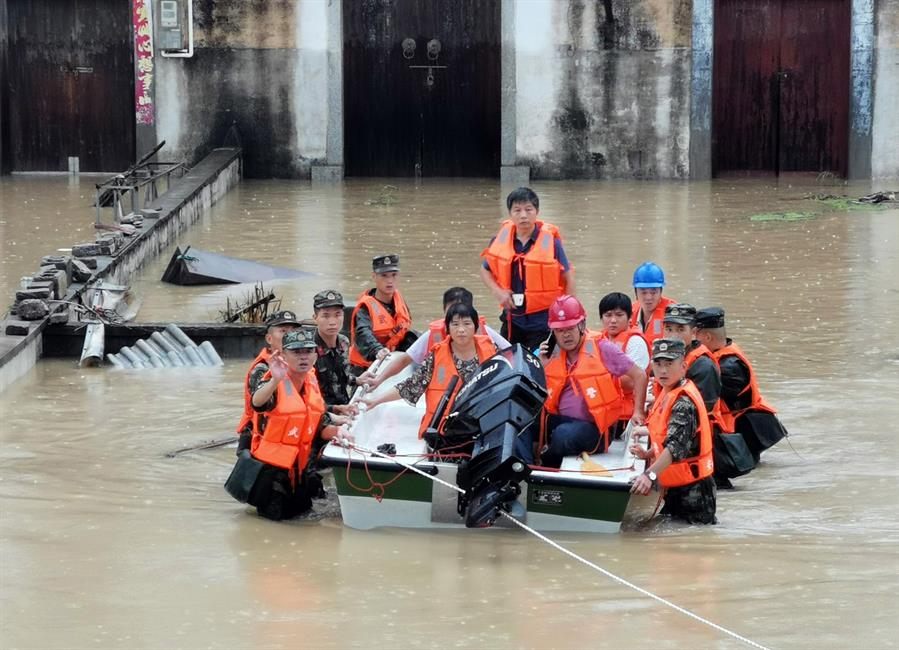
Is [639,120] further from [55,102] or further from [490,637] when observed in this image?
[490,637]

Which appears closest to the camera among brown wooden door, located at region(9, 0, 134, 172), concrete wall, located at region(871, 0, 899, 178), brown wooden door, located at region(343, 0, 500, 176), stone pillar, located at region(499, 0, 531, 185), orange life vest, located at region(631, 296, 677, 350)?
orange life vest, located at region(631, 296, 677, 350)

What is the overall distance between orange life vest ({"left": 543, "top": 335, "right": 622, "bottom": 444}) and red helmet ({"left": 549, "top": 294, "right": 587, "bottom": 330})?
6.4 inches

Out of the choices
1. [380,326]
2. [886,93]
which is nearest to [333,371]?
[380,326]

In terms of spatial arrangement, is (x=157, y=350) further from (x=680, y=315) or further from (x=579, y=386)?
(x=680, y=315)

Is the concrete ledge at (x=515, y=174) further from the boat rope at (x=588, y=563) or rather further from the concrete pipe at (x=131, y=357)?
the boat rope at (x=588, y=563)

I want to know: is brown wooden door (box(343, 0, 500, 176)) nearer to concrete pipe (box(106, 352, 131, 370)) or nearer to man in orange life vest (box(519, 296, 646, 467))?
concrete pipe (box(106, 352, 131, 370))

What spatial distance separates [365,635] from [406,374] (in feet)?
11.4

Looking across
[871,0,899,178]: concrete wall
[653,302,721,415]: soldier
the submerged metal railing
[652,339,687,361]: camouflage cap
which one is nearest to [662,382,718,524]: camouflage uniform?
[652,339,687,361]: camouflage cap

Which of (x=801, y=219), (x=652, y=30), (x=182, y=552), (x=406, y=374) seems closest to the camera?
(x=182, y=552)

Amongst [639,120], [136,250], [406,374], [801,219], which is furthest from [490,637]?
[639,120]

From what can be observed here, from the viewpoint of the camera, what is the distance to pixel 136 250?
1767cm

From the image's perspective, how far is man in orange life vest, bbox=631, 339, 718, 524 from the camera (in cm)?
890

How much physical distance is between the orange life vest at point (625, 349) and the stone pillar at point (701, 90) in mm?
17287

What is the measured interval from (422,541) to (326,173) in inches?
744
